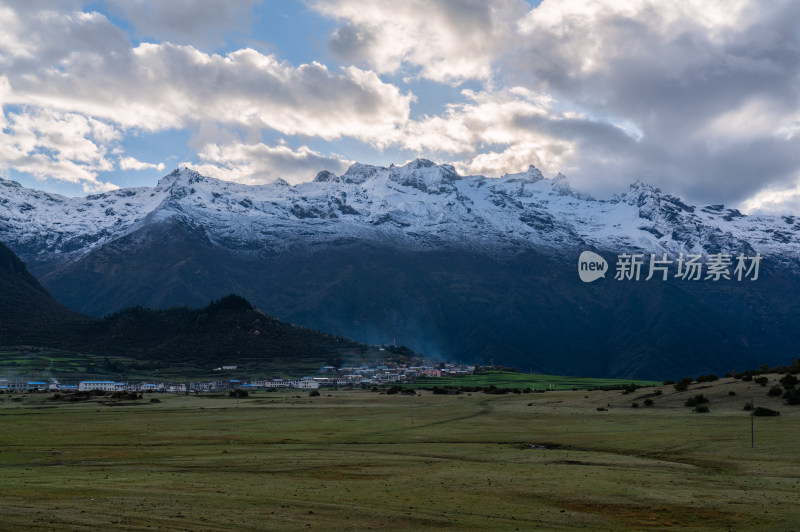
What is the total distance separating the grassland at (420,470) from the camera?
122 feet

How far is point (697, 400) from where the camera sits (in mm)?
91875

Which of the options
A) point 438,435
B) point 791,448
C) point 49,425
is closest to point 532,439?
point 438,435

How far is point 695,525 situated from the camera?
36594 mm

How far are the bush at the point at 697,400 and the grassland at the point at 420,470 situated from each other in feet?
4.20

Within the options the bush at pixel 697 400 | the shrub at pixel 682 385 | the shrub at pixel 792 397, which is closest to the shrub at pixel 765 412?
the shrub at pixel 792 397

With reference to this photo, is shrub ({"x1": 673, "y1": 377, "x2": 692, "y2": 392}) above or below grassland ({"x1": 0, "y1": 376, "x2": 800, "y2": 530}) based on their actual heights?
above

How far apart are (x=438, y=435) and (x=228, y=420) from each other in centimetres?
3707

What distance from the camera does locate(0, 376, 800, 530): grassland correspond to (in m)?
37.2

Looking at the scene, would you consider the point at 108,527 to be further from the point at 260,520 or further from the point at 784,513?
the point at 784,513

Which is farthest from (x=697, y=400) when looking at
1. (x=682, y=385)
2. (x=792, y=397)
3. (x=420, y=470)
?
(x=420, y=470)

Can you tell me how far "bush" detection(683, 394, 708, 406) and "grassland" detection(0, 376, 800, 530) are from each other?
1280 millimetres

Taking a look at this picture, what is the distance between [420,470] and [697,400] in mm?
51538

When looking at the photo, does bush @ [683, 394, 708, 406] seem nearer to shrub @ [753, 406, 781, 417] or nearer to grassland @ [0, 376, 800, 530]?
grassland @ [0, 376, 800, 530]

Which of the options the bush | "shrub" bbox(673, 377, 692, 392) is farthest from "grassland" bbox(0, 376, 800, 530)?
"shrub" bbox(673, 377, 692, 392)
